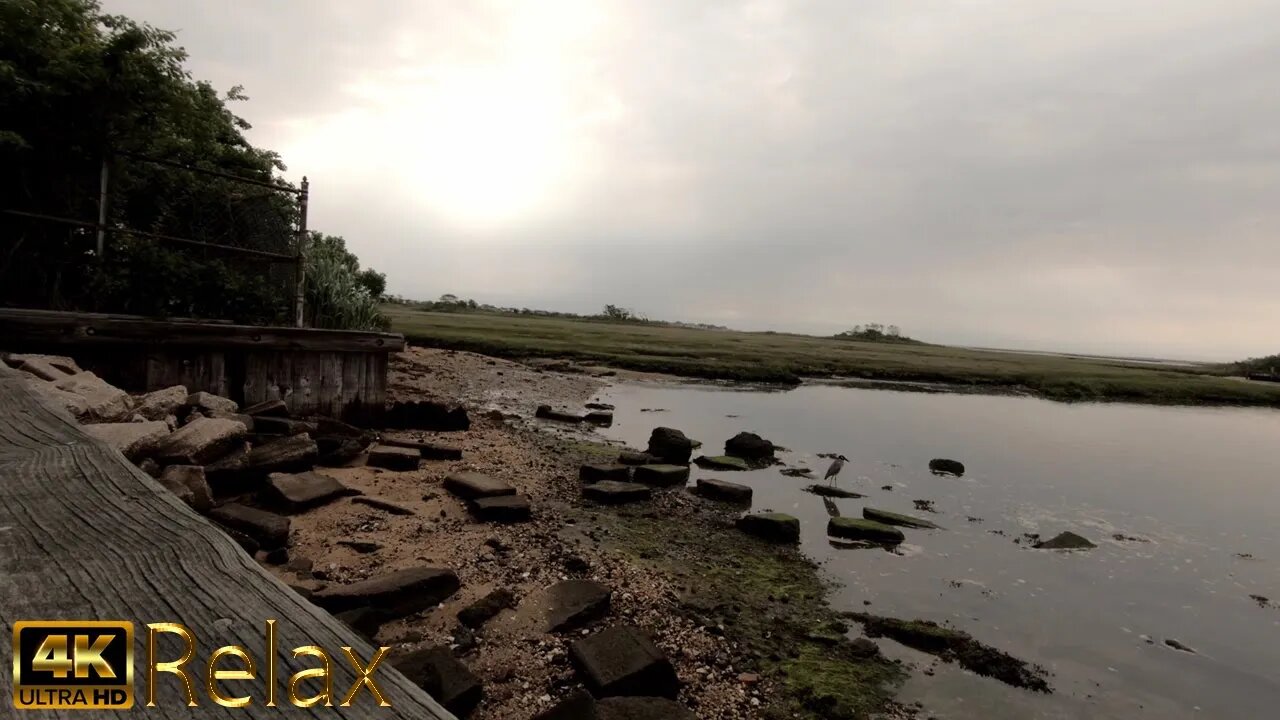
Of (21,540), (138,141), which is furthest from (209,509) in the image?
(138,141)

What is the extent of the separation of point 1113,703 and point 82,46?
15454mm

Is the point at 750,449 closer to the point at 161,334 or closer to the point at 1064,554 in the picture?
the point at 1064,554

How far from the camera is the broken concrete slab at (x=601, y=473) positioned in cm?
1021

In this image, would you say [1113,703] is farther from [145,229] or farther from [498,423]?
[145,229]

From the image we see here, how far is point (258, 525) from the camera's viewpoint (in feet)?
18.8

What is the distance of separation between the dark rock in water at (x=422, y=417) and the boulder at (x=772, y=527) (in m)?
6.24

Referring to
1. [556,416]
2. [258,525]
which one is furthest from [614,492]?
[556,416]

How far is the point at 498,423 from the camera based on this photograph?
14.1m

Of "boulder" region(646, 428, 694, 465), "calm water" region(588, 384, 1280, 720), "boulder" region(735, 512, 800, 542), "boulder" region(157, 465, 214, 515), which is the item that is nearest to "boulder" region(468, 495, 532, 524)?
"boulder" region(157, 465, 214, 515)

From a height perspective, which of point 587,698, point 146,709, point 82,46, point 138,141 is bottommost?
point 587,698

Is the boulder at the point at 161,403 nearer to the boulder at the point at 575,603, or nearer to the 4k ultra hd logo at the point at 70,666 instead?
the boulder at the point at 575,603

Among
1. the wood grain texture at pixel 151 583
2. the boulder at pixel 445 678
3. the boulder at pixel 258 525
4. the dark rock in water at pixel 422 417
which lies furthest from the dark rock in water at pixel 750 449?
the wood grain texture at pixel 151 583

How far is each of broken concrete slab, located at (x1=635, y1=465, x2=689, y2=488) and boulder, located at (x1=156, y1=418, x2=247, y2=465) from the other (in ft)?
20.1

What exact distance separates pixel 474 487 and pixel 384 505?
1.12 meters
